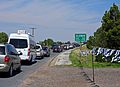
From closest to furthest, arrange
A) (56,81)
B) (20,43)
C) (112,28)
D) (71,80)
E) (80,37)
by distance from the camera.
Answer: (56,81) < (71,80) < (20,43) < (80,37) < (112,28)

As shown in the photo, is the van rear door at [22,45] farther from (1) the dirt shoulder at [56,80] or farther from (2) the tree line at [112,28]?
(2) the tree line at [112,28]

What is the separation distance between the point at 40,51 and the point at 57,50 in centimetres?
3512

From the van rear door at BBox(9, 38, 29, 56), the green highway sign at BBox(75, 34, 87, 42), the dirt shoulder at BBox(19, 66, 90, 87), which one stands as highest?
the green highway sign at BBox(75, 34, 87, 42)

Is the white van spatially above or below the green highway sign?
Result: below

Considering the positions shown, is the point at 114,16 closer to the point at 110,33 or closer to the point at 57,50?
the point at 110,33

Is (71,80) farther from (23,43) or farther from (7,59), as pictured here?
(23,43)

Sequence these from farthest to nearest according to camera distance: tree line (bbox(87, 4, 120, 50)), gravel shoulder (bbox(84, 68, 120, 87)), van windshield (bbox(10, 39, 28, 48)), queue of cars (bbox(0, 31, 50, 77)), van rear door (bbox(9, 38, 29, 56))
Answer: tree line (bbox(87, 4, 120, 50)) < van windshield (bbox(10, 39, 28, 48)) < van rear door (bbox(9, 38, 29, 56)) < queue of cars (bbox(0, 31, 50, 77)) < gravel shoulder (bbox(84, 68, 120, 87))

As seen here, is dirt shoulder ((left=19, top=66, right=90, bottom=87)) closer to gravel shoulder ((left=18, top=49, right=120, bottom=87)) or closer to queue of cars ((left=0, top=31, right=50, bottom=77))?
gravel shoulder ((left=18, top=49, right=120, bottom=87))

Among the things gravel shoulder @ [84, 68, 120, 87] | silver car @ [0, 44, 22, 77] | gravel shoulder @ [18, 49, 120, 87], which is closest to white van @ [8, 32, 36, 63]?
gravel shoulder @ [18, 49, 120, 87]

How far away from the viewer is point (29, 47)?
97.0ft

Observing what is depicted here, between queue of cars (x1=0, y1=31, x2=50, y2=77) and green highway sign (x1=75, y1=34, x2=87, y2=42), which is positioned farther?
green highway sign (x1=75, y1=34, x2=87, y2=42)

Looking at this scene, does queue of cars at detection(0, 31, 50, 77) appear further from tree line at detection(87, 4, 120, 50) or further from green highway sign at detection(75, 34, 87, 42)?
tree line at detection(87, 4, 120, 50)

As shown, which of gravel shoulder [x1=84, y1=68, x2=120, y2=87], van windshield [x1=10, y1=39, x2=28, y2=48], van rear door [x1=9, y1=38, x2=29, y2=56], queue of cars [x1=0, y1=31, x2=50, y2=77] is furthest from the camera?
van windshield [x1=10, y1=39, x2=28, y2=48]

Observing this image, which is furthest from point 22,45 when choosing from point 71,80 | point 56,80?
point 71,80
